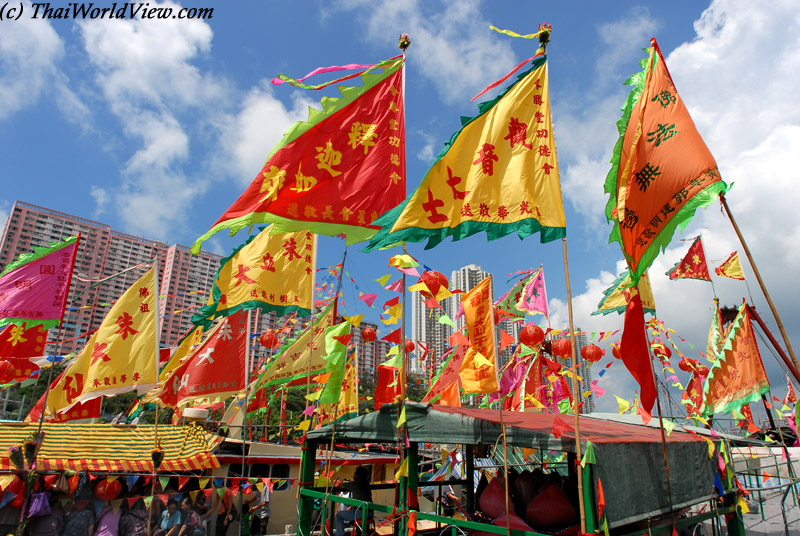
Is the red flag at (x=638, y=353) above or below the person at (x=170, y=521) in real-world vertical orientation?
above

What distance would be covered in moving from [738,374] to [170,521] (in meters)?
13.5

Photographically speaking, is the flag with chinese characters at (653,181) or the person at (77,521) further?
the person at (77,521)

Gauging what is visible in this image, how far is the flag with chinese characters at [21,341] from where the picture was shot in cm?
1325

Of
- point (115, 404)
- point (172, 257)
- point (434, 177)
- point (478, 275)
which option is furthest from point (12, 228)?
point (434, 177)

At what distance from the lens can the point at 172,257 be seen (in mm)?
57781

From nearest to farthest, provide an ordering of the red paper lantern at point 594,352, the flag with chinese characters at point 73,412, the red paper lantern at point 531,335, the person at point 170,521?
the person at point 170,521 < the flag with chinese characters at point 73,412 < the red paper lantern at point 531,335 < the red paper lantern at point 594,352

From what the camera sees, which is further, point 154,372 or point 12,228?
point 12,228

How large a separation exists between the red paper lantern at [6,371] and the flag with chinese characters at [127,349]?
4.76 meters

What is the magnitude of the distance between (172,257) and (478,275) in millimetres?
40034

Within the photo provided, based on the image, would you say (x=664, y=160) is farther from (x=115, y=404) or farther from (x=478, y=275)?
(x=115, y=404)

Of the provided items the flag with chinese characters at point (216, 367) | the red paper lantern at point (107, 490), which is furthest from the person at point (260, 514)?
the red paper lantern at point (107, 490)

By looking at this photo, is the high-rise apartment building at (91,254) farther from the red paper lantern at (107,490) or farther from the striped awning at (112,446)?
the red paper lantern at (107,490)

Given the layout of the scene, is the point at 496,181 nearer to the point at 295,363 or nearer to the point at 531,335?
the point at 295,363

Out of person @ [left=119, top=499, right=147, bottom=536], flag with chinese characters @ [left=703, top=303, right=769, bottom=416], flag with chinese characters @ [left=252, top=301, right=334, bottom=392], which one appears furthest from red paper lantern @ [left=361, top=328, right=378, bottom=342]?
flag with chinese characters @ [left=703, top=303, right=769, bottom=416]
